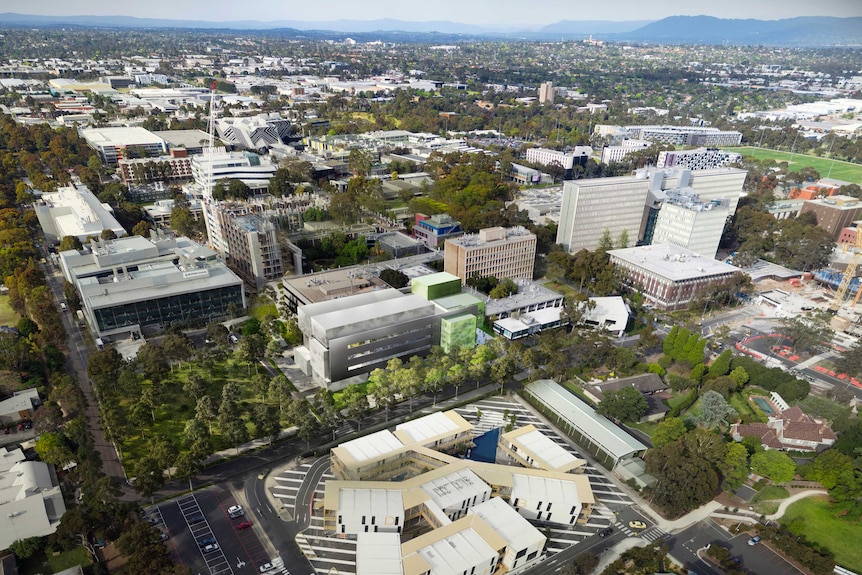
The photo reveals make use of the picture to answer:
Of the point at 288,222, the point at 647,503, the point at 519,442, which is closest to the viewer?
the point at 647,503

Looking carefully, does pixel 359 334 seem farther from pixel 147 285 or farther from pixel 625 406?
pixel 147 285

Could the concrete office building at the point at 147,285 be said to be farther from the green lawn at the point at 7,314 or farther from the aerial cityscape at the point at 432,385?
the green lawn at the point at 7,314

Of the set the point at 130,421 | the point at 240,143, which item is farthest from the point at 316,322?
the point at 240,143

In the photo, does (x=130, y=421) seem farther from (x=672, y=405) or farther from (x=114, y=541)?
(x=672, y=405)

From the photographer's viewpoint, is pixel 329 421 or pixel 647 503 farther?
pixel 329 421

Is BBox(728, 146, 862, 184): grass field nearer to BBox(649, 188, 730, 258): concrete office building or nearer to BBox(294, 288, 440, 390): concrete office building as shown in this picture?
BBox(649, 188, 730, 258): concrete office building

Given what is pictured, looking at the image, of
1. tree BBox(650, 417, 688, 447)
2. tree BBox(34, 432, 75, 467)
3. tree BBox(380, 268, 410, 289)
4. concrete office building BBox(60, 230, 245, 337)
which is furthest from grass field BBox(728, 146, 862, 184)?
tree BBox(34, 432, 75, 467)

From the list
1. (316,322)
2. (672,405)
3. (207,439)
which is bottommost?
(672,405)
